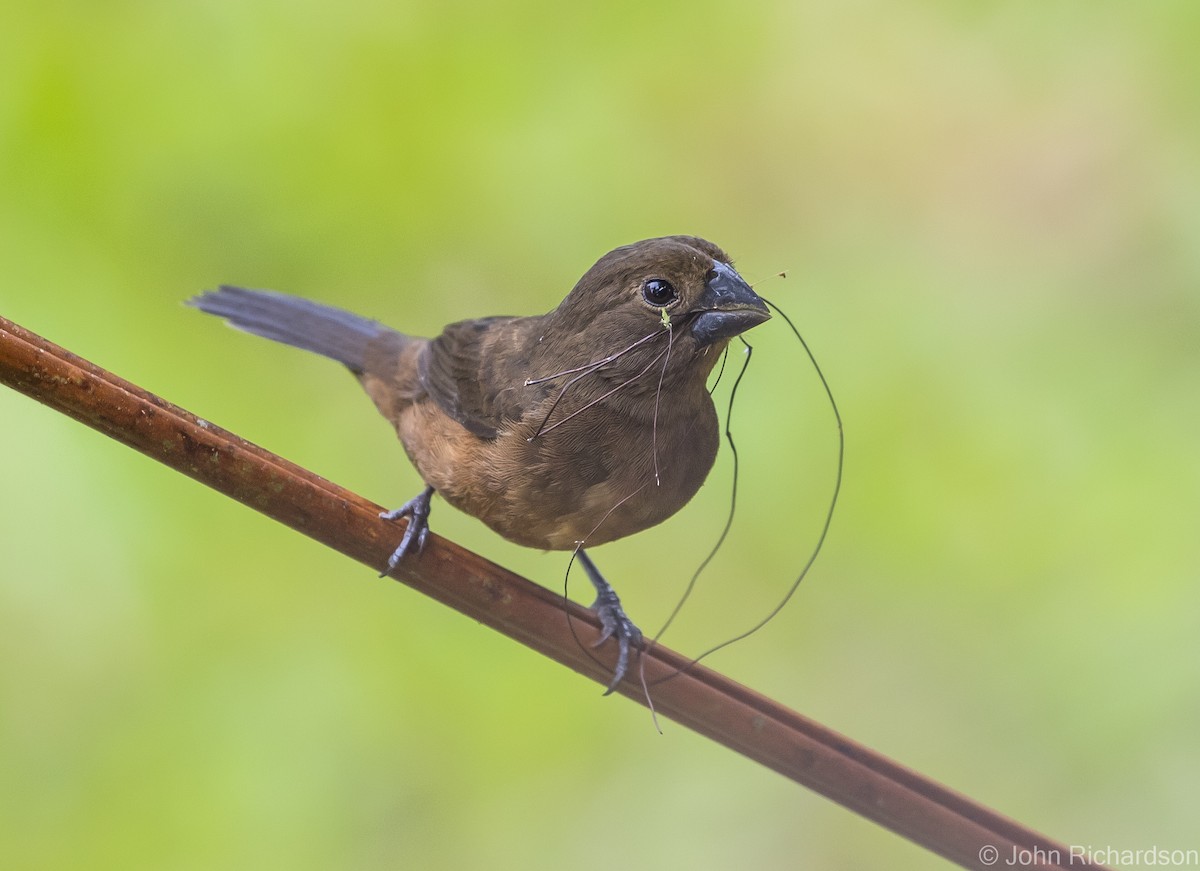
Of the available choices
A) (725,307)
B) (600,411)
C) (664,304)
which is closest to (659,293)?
(664,304)

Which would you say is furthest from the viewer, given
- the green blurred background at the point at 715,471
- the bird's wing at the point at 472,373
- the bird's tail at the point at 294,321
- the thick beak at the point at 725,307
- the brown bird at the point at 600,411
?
A: the bird's tail at the point at 294,321

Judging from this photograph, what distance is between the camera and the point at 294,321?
3.64m

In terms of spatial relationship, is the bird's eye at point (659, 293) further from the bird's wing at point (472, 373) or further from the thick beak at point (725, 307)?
the bird's wing at point (472, 373)

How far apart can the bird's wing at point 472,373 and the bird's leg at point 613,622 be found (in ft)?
1.38

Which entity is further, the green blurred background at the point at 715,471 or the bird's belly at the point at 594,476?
the green blurred background at the point at 715,471

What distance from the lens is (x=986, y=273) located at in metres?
4.04

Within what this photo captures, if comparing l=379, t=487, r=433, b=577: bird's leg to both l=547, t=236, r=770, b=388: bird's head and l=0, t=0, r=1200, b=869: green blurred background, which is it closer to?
l=547, t=236, r=770, b=388: bird's head

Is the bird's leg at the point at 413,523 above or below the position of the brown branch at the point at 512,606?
above

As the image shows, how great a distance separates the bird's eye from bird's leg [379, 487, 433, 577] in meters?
0.63

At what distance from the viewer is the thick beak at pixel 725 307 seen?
7.14 ft

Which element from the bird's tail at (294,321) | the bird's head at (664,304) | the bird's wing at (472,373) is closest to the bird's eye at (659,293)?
the bird's head at (664,304)

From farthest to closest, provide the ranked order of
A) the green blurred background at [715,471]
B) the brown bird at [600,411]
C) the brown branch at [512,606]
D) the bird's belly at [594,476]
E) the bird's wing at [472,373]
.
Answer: the green blurred background at [715,471] → the bird's wing at [472,373] → the bird's belly at [594,476] → the brown bird at [600,411] → the brown branch at [512,606]

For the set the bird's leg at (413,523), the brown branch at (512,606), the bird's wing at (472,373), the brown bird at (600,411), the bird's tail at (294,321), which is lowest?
the brown branch at (512,606)

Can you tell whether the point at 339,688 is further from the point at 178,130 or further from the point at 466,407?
the point at 178,130
